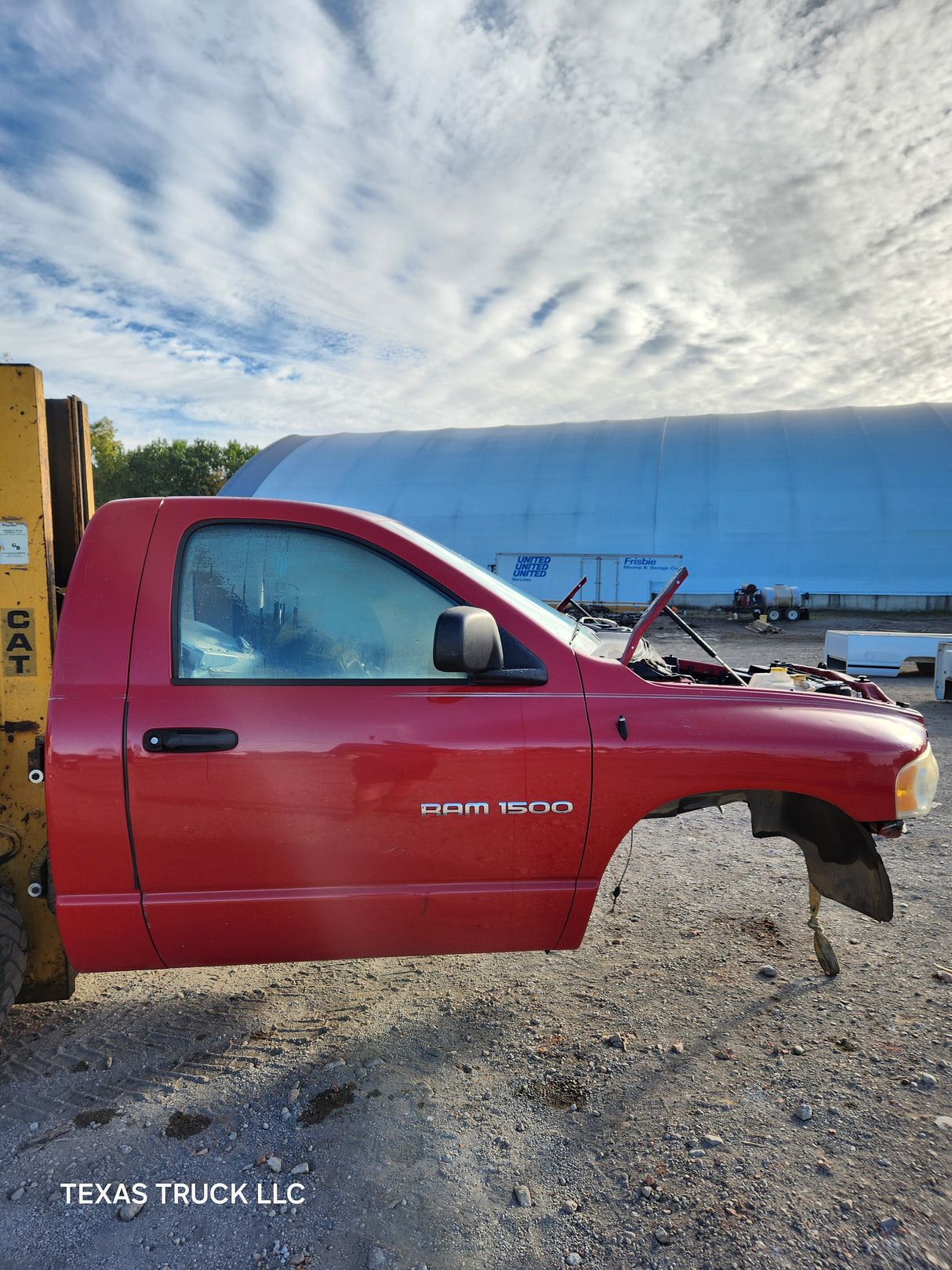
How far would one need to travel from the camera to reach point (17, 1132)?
216 centimetres

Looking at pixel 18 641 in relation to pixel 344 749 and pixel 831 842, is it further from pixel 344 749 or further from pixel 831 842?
pixel 831 842

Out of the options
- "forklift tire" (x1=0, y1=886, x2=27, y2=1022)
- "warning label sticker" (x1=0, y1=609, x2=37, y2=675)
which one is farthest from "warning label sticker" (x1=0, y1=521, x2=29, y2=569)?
"forklift tire" (x1=0, y1=886, x2=27, y2=1022)

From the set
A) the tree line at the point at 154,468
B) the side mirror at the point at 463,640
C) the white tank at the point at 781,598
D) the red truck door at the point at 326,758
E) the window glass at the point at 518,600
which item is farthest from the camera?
the tree line at the point at 154,468

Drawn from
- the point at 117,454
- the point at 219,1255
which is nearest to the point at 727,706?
the point at 219,1255

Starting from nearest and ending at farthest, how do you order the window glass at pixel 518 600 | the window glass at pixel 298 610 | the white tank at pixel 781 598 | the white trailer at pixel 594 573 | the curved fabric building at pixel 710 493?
the window glass at pixel 298 610 < the window glass at pixel 518 600 < the white tank at pixel 781 598 < the curved fabric building at pixel 710 493 < the white trailer at pixel 594 573

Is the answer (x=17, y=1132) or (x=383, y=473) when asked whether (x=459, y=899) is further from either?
(x=383, y=473)

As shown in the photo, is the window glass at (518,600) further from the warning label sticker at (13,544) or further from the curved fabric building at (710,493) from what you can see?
the curved fabric building at (710,493)

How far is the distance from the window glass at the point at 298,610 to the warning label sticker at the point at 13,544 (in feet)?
2.20

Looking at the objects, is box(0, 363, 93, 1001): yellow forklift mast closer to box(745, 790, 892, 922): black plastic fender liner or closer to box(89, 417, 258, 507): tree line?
box(745, 790, 892, 922): black plastic fender liner

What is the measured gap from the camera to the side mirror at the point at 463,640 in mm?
1985

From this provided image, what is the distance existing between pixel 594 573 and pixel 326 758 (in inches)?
960

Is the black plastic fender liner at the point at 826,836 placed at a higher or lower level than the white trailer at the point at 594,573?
lower

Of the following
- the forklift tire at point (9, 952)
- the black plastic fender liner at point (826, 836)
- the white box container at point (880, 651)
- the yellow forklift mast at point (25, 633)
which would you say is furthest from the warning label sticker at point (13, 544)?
the white box container at point (880, 651)

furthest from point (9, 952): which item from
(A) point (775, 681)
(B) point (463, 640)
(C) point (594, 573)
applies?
(C) point (594, 573)
